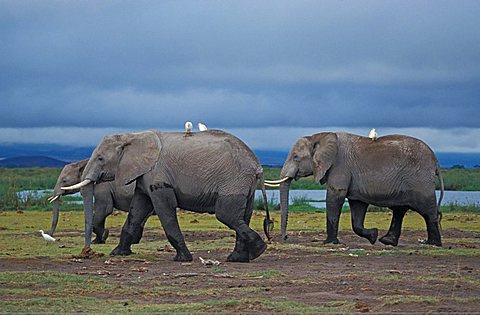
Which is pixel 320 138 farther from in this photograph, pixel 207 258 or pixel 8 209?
pixel 8 209

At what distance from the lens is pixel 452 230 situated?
A: 26.8 m

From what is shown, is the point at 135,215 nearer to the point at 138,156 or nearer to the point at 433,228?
the point at 138,156

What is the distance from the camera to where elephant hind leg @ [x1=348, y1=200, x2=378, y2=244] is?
21.4 meters

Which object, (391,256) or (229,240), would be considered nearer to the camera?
(391,256)

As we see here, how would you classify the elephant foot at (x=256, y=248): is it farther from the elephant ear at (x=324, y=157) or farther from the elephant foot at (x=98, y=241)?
the elephant foot at (x=98, y=241)

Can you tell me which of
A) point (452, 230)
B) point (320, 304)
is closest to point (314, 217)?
point (452, 230)

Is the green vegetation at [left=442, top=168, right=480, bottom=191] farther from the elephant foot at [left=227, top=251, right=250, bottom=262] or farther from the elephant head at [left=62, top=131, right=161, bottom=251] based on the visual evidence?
the elephant foot at [left=227, top=251, right=250, bottom=262]

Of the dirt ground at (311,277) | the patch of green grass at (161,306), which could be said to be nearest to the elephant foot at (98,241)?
the dirt ground at (311,277)

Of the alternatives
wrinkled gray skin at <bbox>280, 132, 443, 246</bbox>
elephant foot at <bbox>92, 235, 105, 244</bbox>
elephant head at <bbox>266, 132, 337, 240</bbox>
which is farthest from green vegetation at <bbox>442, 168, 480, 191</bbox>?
elephant foot at <bbox>92, 235, 105, 244</bbox>

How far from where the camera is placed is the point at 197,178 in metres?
17.7

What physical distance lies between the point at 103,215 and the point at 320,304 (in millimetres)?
10913

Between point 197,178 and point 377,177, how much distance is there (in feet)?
17.4

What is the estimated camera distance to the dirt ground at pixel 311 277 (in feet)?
40.8

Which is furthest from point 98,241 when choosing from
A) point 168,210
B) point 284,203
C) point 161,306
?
point 161,306
